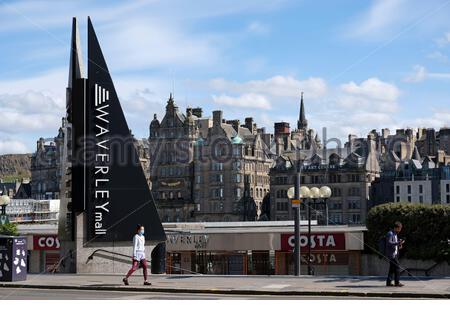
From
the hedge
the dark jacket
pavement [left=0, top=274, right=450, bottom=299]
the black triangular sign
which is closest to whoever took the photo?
pavement [left=0, top=274, right=450, bottom=299]

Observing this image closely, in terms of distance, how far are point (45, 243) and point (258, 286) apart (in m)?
20.6

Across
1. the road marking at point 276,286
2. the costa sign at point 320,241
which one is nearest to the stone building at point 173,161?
the costa sign at point 320,241

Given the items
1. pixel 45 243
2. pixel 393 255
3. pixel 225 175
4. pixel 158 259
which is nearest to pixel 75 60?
pixel 158 259

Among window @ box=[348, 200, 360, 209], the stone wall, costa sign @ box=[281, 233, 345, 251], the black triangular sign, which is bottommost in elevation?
the stone wall

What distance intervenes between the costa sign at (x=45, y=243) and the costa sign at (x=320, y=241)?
38.3 ft

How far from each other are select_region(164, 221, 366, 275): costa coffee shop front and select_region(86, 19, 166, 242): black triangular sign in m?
11.5

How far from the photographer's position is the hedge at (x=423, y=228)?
33469 mm

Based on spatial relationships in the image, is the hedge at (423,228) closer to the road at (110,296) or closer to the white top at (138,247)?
the white top at (138,247)

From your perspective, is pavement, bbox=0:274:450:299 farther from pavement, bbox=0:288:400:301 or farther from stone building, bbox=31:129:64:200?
stone building, bbox=31:129:64:200

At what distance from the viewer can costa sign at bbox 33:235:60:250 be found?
1609 inches

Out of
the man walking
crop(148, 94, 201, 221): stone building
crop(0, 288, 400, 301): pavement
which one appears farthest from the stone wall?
crop(148, 94, 201, 221): stone building

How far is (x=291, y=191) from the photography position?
123 feet

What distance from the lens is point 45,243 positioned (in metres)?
41.4
